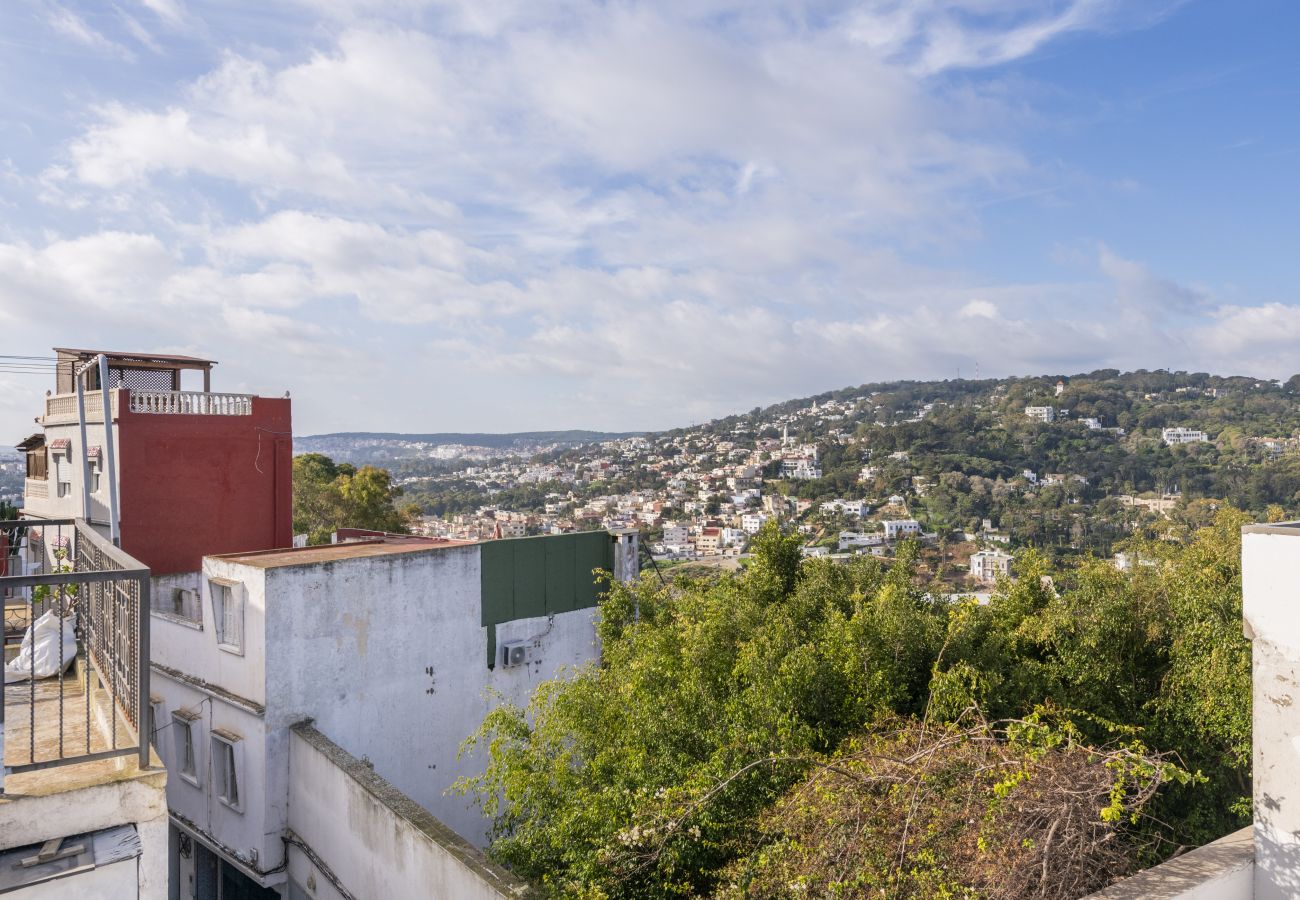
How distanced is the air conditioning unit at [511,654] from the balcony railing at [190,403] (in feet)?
24.1

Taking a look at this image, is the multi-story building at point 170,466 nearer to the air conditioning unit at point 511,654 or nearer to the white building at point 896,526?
the air conditioning unit at point 511,654

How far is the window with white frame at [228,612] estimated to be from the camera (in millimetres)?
9703

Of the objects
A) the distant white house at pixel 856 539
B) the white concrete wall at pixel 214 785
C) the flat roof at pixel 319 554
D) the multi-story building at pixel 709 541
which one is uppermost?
the flat roof at pixel 319 554

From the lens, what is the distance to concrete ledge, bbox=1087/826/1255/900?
436 centimetres

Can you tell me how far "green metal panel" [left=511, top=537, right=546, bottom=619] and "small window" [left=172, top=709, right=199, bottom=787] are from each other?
457cm

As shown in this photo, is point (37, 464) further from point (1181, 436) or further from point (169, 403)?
point (1181, 436)

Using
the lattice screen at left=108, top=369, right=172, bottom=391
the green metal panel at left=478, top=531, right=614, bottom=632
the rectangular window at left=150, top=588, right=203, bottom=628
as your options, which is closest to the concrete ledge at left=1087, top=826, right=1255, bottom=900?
the green metal panel at left=478, top=531, right=614, bottom=632

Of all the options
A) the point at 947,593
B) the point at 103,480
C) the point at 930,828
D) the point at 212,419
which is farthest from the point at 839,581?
the point at 103,480

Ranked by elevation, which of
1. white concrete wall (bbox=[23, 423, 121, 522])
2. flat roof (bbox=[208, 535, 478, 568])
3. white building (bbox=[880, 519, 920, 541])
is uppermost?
white concrete wall (bbox=[23, 423, 121, 522])

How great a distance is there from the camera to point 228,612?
9938mm

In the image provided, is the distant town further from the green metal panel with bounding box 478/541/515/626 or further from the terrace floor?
the terrace floor

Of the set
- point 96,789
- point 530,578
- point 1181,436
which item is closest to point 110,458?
point 530,578

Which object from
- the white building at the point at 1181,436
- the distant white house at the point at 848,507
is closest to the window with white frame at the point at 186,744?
the distant white house at the point at 848,507

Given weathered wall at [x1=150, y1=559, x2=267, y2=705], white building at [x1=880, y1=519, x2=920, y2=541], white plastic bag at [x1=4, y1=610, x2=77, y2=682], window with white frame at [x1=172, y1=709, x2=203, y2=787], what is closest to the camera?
white plastic bag at [x1=4, y1=610, x2=77, y2=682]
